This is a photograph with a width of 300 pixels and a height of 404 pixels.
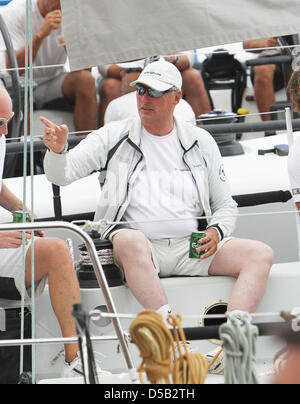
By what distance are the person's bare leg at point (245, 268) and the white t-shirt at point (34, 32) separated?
1468 mm

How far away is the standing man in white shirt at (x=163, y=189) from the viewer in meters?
2.97

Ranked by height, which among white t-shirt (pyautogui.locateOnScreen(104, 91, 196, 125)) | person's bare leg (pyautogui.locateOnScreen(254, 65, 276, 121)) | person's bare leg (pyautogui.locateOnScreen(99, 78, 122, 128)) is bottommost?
white t-shirt (pyautogui.locateOnScreen(104, 91, 196, 125))

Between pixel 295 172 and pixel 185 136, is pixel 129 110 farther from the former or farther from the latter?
pixel 295 172

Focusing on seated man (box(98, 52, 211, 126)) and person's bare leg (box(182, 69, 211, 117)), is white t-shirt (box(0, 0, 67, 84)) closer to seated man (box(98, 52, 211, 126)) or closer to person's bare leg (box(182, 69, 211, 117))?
seated man (box(98, 52, 211, 126))

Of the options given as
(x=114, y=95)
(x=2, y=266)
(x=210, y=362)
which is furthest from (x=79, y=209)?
(x=210, y=362)

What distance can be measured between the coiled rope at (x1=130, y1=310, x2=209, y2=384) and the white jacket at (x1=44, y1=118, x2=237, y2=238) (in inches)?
49.3

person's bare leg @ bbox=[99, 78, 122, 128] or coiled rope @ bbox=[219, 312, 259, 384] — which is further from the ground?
person's bare leg @ bbox=[99, 78, 122, 128]

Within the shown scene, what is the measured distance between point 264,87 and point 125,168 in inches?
89.5

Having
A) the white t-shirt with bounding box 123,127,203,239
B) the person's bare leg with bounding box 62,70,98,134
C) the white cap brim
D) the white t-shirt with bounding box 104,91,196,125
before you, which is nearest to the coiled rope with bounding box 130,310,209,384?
the white t-shirt with bounding box 123,127,203,239

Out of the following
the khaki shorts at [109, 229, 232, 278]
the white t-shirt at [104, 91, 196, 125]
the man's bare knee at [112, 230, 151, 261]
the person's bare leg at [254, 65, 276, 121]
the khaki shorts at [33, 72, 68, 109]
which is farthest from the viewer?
the person's bare leg at [254, 65, 276, 121]

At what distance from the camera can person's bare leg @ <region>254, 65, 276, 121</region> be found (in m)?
5.05

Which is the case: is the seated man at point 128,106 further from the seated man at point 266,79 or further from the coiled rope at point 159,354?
the coiled rope at point 159,354

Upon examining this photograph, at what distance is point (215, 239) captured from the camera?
3.01 meters

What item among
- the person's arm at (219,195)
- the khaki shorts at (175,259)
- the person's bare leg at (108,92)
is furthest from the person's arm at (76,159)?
the person's bare leg at (108,92)
